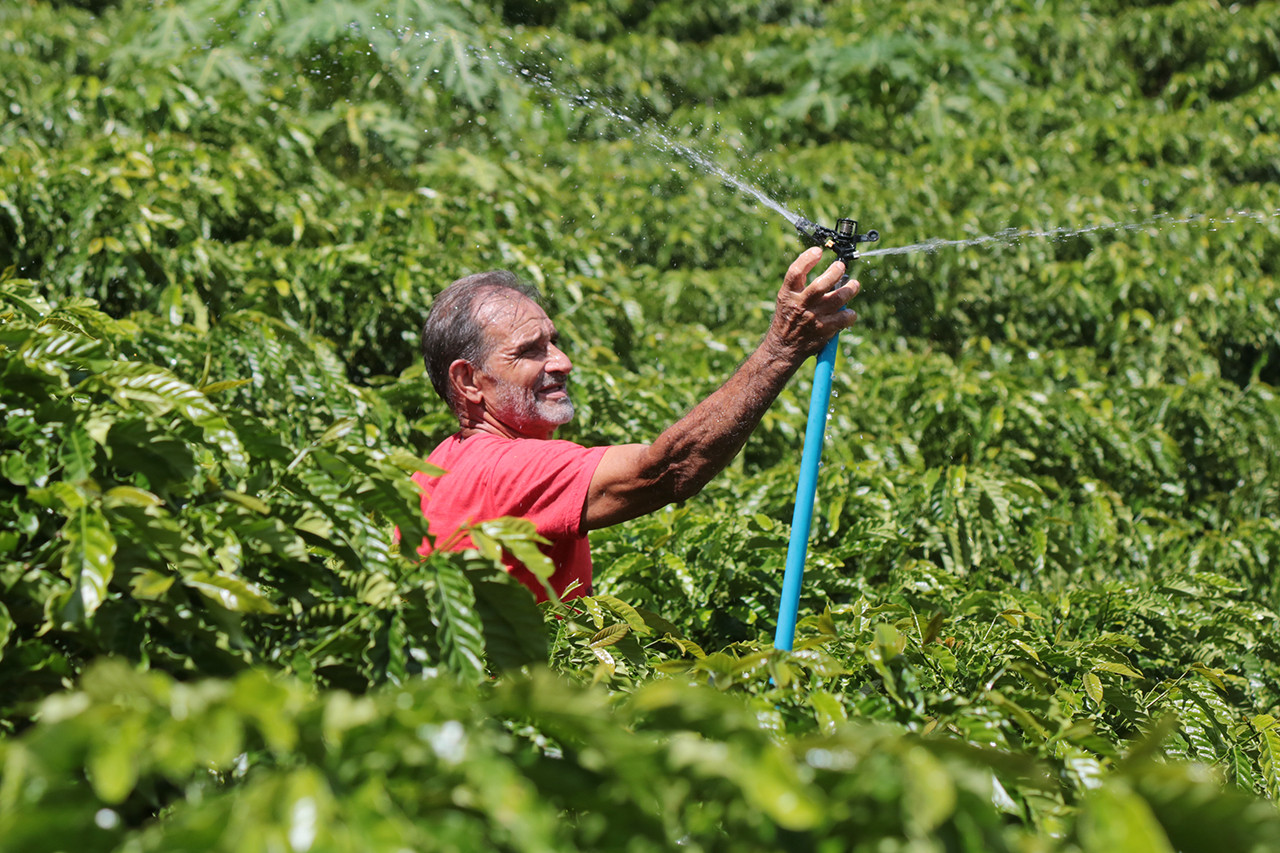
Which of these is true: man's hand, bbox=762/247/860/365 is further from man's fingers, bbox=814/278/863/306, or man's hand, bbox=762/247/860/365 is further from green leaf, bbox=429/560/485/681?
green leaf, bbox=429/560/485/681

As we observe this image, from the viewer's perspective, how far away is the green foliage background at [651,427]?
0.96 meters

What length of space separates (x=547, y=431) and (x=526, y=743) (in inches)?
45.8

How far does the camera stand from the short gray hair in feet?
7.75

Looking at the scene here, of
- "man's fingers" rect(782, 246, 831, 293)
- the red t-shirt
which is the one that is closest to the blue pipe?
"man's fingers" rect(782, 246, 831, 293)

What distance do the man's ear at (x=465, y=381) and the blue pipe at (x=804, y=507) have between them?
32.0 inches

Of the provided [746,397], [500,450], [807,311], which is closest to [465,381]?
[500,450]

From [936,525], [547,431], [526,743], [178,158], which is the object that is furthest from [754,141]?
[526,743]

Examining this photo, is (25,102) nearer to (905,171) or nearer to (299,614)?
(905,171)

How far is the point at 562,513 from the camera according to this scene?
6.56 feet

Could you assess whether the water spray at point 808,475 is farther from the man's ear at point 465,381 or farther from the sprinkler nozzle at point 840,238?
the man's ear at point 465,381

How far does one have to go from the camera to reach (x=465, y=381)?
2385 millimetres

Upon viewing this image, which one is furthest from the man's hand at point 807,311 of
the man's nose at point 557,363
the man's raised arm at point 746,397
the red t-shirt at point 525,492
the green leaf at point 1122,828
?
the green leaf at point 1122,828

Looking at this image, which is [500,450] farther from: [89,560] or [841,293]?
[89,560]

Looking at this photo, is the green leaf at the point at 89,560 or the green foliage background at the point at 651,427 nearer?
the green foliage background at the point at 651,427
